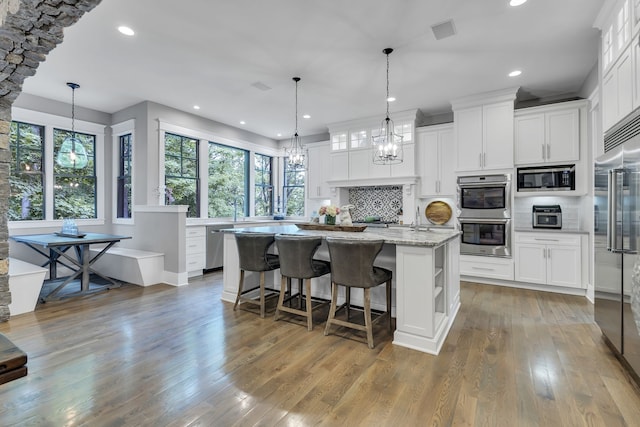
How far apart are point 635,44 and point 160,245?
5.82 metres

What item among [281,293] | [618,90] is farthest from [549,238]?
[281,293]

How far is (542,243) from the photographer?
171 inches

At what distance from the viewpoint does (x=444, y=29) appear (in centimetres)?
297

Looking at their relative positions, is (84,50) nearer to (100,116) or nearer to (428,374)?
(100,116)

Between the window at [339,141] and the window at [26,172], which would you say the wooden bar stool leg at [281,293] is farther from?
the window at [26,172]

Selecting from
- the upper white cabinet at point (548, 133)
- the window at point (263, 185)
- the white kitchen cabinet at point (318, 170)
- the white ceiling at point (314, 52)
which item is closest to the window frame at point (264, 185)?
the window at point (263, 185)

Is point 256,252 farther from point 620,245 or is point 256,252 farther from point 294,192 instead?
point 294,192

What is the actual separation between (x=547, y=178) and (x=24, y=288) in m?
6.78

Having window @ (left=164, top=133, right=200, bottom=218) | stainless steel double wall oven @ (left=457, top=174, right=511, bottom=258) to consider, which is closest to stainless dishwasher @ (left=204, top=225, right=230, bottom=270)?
window @ (left=164, top=133, right=200, bottom=218)

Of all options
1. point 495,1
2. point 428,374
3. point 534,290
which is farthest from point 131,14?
point 534,290

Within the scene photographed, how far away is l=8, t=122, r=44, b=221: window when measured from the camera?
4574 millimetres

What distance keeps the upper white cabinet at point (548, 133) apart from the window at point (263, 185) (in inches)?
204

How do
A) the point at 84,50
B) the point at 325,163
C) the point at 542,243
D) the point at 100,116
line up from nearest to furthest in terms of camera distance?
the point at 84,50
the point at 542,243
the point at 100,116
the point at 325,163

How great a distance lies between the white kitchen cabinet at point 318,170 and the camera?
6773 millimetres
